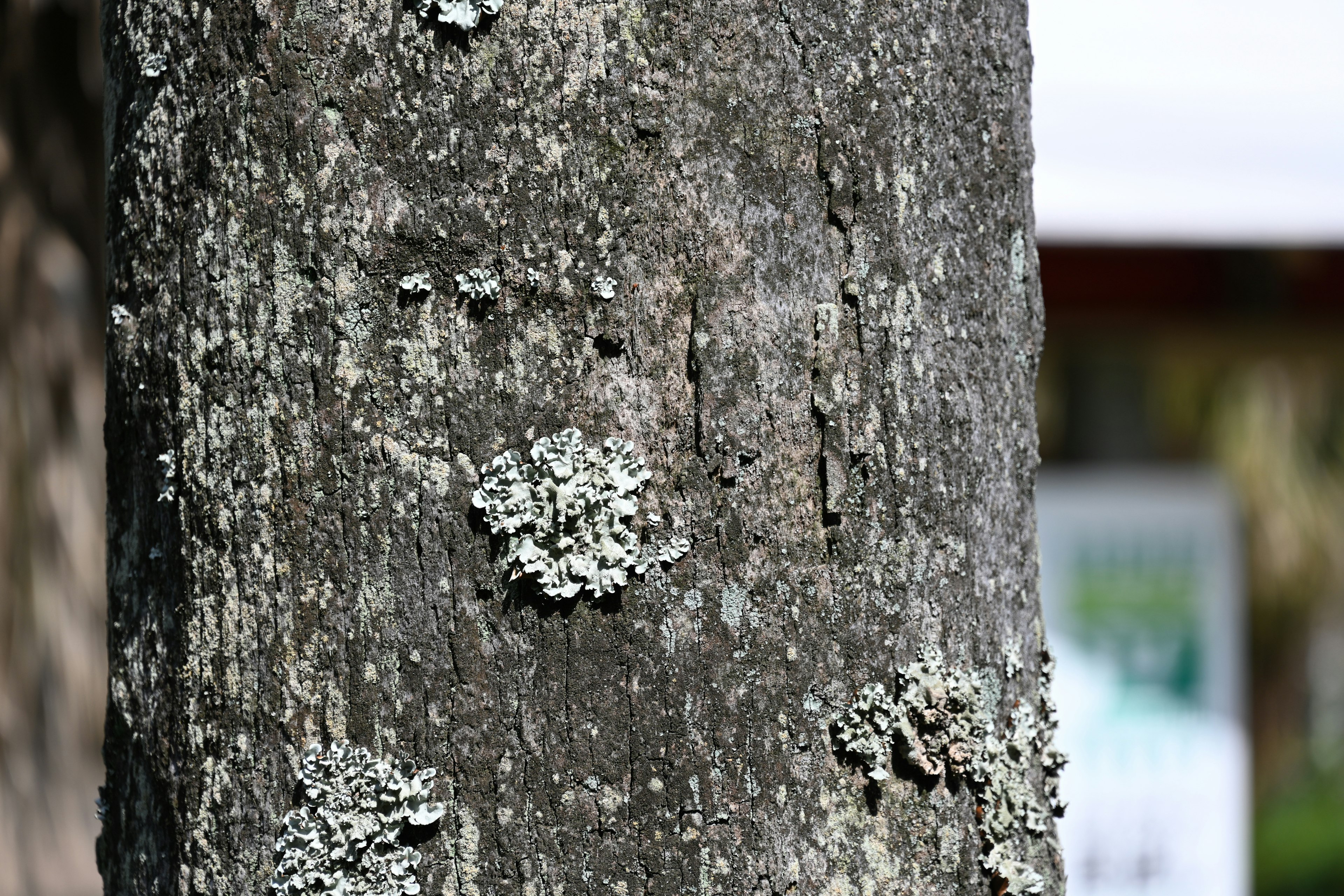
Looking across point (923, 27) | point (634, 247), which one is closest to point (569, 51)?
point (634, 247)

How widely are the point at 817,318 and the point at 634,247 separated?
0.12 meters

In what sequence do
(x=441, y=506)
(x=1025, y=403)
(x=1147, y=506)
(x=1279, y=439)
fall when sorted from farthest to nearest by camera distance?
(x=1279, y=439) → (x=1147, y=506) → (x=1025, y=403) → (x=441, y=506)

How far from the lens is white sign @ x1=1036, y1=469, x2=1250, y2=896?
10.7 feet

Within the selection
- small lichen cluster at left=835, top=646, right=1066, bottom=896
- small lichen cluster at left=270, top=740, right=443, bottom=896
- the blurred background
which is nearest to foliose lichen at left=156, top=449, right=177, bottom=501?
small lichen cluster at left=270, top=740, right=443, bottom=896

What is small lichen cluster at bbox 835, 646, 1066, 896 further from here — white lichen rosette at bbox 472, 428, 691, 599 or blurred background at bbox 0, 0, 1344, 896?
blurred background at bbox 0, 0, 1344, 896

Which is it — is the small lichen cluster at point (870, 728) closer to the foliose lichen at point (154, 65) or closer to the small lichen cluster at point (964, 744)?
the small lichen cluster at point (964, 744)

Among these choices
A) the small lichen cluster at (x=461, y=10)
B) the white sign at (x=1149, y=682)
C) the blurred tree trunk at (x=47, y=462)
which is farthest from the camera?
the white sign at (x=1149, y=682)

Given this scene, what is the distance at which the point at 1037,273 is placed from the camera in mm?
775

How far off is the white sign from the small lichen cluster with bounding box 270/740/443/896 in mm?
2858

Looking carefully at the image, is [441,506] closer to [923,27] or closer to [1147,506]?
[923,27]

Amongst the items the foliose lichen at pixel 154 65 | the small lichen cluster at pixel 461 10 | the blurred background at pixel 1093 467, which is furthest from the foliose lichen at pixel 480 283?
the blurred background at pixel 1093 467

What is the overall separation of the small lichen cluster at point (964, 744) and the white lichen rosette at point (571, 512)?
15cm

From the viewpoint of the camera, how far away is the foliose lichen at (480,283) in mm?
641

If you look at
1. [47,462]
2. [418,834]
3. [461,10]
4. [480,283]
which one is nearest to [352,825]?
[418,834]
